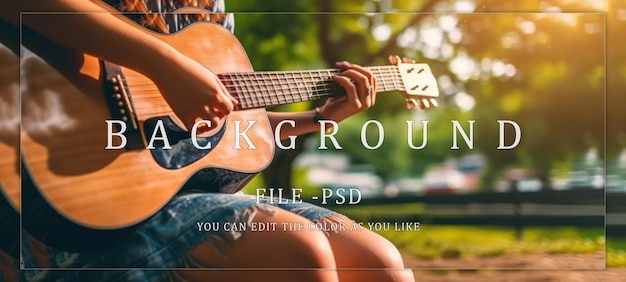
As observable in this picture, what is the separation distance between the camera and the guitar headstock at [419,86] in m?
3.04

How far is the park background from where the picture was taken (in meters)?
3.01

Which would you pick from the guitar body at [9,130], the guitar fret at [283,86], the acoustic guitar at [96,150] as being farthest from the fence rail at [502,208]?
the guitar body at [9,130]

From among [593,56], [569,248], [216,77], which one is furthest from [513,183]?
[216,77]

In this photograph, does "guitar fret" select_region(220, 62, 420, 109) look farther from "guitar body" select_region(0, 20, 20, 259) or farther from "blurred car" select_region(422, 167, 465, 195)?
"guitar body" select_region(0, 20, 20, 259)

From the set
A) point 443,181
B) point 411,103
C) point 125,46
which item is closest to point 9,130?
point 125,46

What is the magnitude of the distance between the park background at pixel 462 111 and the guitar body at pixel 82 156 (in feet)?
1.29

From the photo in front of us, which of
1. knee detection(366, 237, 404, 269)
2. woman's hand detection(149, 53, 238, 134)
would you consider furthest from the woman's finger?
knee detection(366, 237, 404, 269)

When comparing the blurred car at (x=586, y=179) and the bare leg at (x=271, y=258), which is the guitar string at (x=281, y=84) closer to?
the bare leg at (x=271, y=258)

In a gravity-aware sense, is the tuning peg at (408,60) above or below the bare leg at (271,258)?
above

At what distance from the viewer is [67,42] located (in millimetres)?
2875

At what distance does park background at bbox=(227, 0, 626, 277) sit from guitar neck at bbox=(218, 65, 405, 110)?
0.12 ft

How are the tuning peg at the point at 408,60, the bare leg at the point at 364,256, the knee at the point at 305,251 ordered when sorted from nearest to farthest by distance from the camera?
1. the knee at the point at 305,251
2. the bare leg at the point at 364,256
3. the tuning peg at the point at 408,60

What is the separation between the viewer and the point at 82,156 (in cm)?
290

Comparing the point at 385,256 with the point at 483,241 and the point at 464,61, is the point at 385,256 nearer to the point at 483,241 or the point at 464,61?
the point at 483,241
